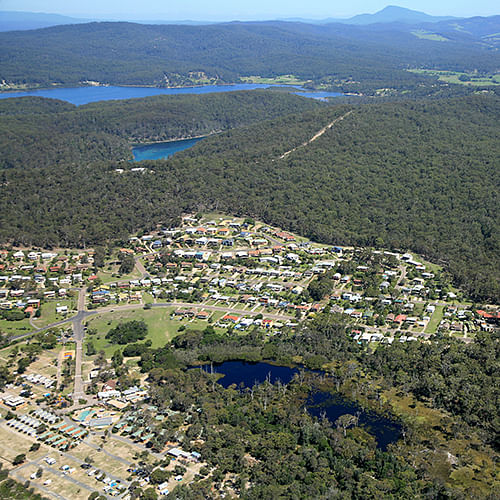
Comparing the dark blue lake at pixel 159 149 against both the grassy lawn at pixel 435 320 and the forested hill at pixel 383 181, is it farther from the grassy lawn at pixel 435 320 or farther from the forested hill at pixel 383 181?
the grassy lawn at pixel 435 320

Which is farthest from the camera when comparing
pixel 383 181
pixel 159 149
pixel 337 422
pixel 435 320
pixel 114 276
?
pixel 159 149

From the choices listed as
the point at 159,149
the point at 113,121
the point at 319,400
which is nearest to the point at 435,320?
the point at 319,400

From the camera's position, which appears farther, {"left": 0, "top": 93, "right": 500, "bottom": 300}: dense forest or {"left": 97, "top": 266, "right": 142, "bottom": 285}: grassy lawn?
{"left": 0, "top": 93, "right": 500, "bottom": 300}: dense forest

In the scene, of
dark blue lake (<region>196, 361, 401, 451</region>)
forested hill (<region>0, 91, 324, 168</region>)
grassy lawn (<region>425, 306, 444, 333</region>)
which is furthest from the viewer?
forested hill (<region>0, 91, 324, 168</region>)

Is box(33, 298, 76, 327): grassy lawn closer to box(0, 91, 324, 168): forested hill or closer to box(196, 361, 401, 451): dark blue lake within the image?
box(196, 361, 401, 451): dark blue lake

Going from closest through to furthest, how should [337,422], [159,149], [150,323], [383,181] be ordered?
[337,422], [150,323], [383,181], [159,149]

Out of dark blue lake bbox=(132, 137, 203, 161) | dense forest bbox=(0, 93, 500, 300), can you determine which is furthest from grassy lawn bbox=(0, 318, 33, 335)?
dark blue lake bbox=(132, 137, 203, 161)

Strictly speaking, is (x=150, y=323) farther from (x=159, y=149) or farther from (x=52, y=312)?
(x=159, y=149)
